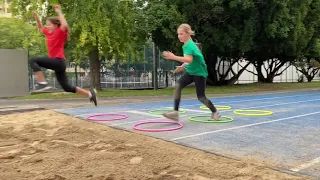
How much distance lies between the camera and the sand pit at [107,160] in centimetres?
412

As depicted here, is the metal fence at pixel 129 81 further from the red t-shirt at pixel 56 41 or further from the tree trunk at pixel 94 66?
the red t-shirt at pixel 56 41

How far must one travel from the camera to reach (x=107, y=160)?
471 cm

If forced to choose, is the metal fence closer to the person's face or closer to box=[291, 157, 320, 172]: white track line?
the person's face

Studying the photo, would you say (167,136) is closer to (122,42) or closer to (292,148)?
(292,148)

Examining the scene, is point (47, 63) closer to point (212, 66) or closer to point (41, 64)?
point (41, 64)

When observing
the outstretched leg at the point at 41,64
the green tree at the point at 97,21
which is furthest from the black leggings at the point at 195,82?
the green tree at the point at 97,21

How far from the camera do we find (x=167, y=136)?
6402mm

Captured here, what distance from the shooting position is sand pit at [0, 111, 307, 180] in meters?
4.12

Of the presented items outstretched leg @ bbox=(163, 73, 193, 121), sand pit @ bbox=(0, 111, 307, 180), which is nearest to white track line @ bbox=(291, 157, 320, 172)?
sand pit @ bbox=(0, 111, 307, 180)

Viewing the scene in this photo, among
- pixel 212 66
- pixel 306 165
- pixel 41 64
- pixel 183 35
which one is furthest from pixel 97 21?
pixel 306 165

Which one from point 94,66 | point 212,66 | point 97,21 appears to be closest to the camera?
point 97,21

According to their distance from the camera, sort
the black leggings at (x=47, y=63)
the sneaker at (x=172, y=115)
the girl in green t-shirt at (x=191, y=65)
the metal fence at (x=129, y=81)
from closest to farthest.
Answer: the black leggings at (x=47, y=63), the girl in green t-shirt at (x=191, y=65), the sneaker at (x=172, y=115), the metal fence at (x=129, y=81)

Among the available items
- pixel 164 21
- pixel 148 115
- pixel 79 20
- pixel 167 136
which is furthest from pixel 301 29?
pixel 167 136

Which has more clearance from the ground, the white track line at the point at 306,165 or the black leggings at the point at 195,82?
the black leggings at the point at 195,82
